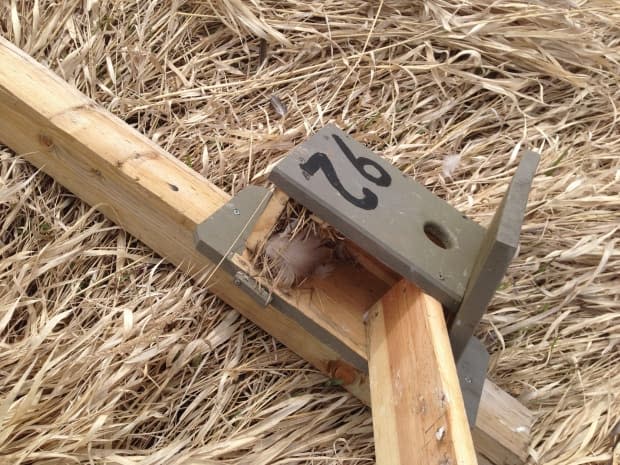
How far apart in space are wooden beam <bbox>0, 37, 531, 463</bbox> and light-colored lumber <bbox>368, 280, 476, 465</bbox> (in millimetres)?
79

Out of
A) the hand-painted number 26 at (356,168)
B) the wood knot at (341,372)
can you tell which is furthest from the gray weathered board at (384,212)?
the wood knot at (341,372)

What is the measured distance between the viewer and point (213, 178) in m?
1.51

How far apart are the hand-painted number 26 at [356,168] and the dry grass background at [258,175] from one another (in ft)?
1.17

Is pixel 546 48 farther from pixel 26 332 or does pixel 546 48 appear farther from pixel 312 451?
pixel 26 332

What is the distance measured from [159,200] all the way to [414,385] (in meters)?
0.56

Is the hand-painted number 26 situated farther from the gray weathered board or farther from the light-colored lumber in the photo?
the light-colored lumber

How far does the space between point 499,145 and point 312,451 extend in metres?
0.89

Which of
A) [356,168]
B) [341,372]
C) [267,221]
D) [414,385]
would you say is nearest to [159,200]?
[267,221]

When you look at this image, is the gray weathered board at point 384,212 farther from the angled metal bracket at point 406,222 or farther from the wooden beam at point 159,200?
the wooden beam at point 159,200

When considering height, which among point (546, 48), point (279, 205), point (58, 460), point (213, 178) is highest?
point (546, 48)

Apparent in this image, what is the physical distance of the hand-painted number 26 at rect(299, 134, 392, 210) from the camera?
1.12 m

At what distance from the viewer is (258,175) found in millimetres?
1477

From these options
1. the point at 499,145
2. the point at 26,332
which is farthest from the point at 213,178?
the point at 499,145

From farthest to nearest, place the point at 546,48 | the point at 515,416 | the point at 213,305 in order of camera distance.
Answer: the point at 546,48
the point at 213,305
the point at 515,416
